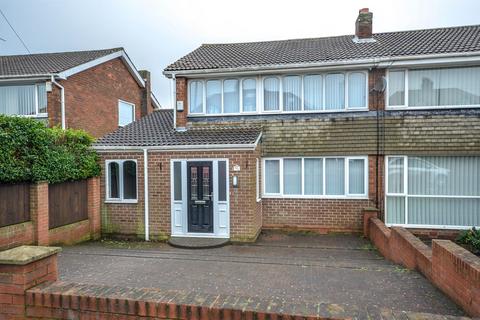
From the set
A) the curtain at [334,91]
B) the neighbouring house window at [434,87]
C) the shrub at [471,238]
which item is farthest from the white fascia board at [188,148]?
the shrub at [471,238]

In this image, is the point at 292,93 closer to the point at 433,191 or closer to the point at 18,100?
the point at 433,191

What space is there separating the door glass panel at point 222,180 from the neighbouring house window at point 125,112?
10.4 m

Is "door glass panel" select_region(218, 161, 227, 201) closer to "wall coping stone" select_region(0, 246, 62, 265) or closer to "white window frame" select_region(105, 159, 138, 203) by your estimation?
"white window frame" select_region(105, 159, 138, 203)

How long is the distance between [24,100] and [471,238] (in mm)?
16202

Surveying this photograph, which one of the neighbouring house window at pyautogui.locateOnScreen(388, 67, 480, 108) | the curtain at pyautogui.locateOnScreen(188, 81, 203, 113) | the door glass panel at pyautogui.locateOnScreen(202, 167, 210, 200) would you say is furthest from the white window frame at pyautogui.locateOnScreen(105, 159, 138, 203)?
the neighbouring house window at pyautogui.locateOnScreen(388, 67, 480, 108)

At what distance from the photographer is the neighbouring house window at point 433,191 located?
31.0 ft

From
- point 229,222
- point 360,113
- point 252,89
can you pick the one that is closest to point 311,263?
point 229,222

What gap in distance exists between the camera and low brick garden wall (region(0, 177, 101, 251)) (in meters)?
7.05

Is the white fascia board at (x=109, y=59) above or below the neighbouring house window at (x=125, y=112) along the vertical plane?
above

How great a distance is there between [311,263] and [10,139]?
6761mm

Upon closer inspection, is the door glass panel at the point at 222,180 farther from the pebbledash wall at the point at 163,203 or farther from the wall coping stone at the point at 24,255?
the wall coping stone at the point at 24,255

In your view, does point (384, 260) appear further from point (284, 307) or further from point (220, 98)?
point (220, 98)

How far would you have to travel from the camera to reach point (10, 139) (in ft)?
22.9

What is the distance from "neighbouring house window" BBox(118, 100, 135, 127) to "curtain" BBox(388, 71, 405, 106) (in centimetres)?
1310
